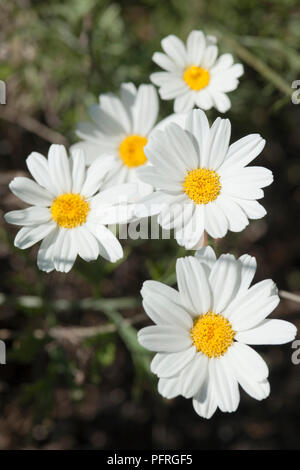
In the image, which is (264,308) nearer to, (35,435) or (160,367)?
(160,367)

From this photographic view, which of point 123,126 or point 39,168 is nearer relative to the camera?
point 39,168

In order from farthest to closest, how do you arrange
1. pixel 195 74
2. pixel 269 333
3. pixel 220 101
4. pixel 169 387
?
pixel 195 74 → pixel 220 101 → pixel 269 333 → pixel 169 387

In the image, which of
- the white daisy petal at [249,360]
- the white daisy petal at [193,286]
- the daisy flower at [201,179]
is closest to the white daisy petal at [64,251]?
the daisy flower at [201,179]

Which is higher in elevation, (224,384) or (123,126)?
(123,126)

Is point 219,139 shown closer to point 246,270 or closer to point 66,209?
point 246,270

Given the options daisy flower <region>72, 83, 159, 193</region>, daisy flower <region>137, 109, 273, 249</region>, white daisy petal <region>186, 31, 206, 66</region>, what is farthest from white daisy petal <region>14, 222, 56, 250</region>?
white daisy petal <region>186, 31, 206, 66</region>

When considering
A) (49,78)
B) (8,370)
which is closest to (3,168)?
(49,78)

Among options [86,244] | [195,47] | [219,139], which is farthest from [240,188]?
[195,47]
